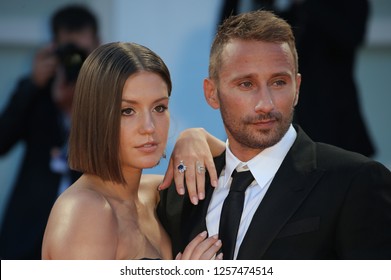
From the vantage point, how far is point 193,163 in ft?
9.12

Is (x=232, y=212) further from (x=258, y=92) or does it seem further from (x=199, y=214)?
(x=258, y=92)

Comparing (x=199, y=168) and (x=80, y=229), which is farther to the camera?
(x=199, y=168)

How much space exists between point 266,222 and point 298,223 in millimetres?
100

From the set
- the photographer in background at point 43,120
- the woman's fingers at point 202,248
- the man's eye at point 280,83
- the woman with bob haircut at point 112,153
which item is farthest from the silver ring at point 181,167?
the photographer in background at point 43,120

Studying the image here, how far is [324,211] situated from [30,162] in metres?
2.27

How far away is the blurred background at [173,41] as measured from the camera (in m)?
4.41

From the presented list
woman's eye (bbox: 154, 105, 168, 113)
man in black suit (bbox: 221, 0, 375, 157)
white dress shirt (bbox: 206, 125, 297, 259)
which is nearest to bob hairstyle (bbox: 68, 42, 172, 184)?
woman's eye (bbox: 154, 105, 168, 113)

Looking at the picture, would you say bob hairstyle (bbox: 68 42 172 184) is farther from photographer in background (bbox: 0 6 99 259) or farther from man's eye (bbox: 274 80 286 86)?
photographer in background (bbox: 0 6 99 259)

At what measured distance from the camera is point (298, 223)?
8.02 ft

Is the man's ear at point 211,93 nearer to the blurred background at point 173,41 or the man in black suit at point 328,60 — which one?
the man in black suit at point 328,60

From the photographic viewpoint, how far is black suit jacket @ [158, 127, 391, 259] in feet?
7.84

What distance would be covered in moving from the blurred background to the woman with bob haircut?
5.74 ft

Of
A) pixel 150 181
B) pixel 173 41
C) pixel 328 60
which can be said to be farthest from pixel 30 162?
pixel 328 60

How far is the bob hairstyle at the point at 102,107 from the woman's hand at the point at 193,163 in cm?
23
